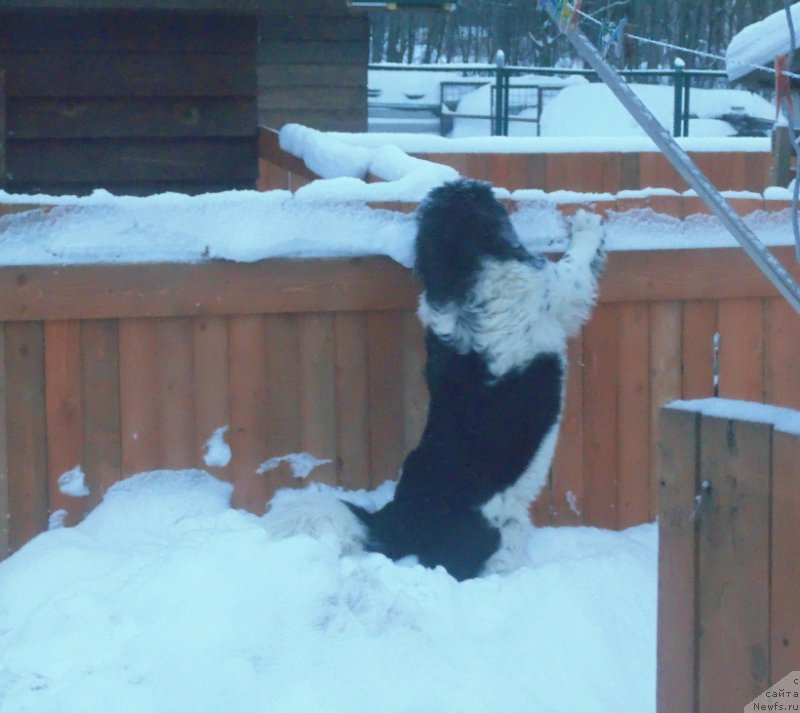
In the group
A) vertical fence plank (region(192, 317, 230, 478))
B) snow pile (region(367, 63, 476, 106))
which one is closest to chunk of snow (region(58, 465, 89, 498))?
vertical fence plank (region(192, 317, 230, 478))

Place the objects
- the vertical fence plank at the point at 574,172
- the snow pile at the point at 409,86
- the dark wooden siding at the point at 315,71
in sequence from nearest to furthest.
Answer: the vertical fence plank at the point at 574,172 < the dark wooden siding at the point at 315,71 < the snow pile at the point at 409,86

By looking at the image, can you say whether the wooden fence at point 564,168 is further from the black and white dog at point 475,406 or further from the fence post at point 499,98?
the fence post at point 499,98

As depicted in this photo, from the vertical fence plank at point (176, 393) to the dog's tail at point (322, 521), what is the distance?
14.8 inches

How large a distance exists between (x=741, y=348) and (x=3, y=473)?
266 cm

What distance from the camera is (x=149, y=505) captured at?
3.78 metres

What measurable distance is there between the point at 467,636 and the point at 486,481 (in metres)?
0.57

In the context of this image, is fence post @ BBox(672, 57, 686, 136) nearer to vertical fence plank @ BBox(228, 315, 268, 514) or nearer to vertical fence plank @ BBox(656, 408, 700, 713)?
vertical fence plank @ BBox(228, 315, 268, 514)

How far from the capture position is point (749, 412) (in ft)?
7.06

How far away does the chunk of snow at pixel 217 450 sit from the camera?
153 inches

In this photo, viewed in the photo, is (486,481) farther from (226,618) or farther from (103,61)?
(103,61)

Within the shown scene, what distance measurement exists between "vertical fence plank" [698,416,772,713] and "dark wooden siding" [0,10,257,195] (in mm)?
5097

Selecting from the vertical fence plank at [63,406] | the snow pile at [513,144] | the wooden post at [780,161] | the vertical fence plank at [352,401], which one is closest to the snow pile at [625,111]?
the snow pile at [513,144]

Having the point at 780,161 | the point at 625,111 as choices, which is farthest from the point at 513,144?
the point at 625,111

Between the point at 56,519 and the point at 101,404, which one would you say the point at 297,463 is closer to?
the point at 101,404
